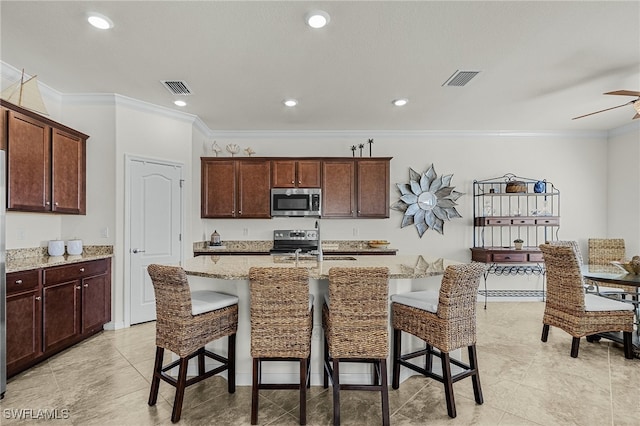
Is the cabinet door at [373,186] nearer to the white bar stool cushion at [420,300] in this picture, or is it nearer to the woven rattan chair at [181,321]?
the white bar stool cushion at [420,300]

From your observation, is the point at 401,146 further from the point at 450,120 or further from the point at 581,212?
the point at 581,212

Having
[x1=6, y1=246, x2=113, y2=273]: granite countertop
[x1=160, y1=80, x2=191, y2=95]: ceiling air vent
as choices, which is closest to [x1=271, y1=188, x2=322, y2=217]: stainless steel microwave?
[x1=160, y1=80, x2=191, y2=95]: ceiling air vent

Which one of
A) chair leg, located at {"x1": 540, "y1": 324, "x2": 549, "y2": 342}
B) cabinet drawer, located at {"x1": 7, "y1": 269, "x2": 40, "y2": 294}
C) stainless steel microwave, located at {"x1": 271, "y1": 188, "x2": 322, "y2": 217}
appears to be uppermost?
stainless steel microwave, located at {"x1": 271, "y1": 188, "x2": 322, "y2": 217}

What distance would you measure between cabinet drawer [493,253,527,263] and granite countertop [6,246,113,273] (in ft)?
17.1

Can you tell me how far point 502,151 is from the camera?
5.42 meters

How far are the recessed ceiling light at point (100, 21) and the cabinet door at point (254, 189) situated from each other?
2.72m

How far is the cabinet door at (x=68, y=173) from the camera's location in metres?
3.41

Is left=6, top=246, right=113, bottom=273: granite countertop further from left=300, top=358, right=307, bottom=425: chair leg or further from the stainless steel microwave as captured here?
left=300, top=358, right=307, bottom=425: chair leg

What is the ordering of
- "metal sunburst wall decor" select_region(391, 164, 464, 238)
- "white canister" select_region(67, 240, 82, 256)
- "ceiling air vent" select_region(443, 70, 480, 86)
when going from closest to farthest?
"ceiling air vent" select_region(443, 70, 480, 86), "white canister" select_region(67, 240, 82, 256), "metal sunburst wall decor" select_region(391, 164, 464, 238)

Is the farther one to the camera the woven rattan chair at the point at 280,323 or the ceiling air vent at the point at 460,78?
the ceiling air vent at the point at 460,78

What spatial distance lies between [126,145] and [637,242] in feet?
23.8

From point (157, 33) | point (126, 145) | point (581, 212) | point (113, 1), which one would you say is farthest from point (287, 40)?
point (581, 212)

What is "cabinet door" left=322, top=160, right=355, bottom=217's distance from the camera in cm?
508

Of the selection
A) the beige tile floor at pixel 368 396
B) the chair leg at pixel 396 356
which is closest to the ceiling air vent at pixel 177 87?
the beige tile floor at pixel 368 396
